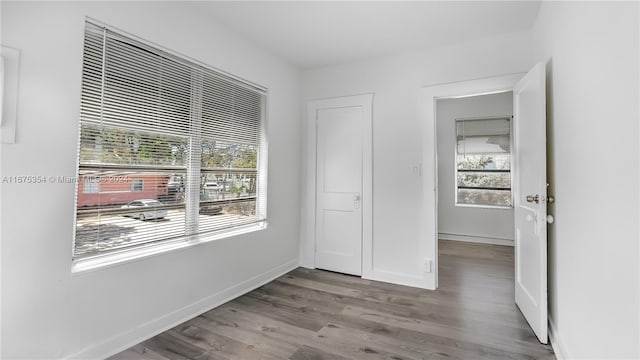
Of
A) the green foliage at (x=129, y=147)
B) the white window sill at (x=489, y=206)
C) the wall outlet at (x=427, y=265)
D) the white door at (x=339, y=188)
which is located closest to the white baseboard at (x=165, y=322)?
the white door at (x=339, y=188)

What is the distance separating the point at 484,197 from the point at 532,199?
12.0ft

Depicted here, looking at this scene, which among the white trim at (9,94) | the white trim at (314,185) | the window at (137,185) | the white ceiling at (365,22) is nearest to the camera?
the white trim at (9,94)

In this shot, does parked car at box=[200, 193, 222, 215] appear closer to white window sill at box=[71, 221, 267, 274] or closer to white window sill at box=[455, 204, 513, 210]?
white window sill at box=[71, 221, 267, 274]

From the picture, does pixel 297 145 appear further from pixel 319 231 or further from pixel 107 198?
pixel 107 198

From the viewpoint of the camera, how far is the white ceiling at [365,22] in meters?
2.53

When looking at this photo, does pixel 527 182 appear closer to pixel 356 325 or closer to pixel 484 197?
pixel 356 325

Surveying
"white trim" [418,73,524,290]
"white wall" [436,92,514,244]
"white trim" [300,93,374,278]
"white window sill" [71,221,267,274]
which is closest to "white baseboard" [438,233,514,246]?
"white wall" [436,92,514,244]

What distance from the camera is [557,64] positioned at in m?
2.11

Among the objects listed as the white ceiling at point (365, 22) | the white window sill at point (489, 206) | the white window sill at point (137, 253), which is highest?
the white ceiling at point (365, 22)

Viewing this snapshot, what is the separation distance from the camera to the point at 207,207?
2805mm

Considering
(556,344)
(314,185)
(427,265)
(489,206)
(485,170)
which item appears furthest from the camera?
(485,170)

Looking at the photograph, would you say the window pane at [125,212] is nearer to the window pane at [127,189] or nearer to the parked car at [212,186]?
the window pane at [127,189]

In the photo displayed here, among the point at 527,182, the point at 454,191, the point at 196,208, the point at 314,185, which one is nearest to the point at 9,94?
the point at 196,208

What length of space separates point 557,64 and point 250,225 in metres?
2.95
